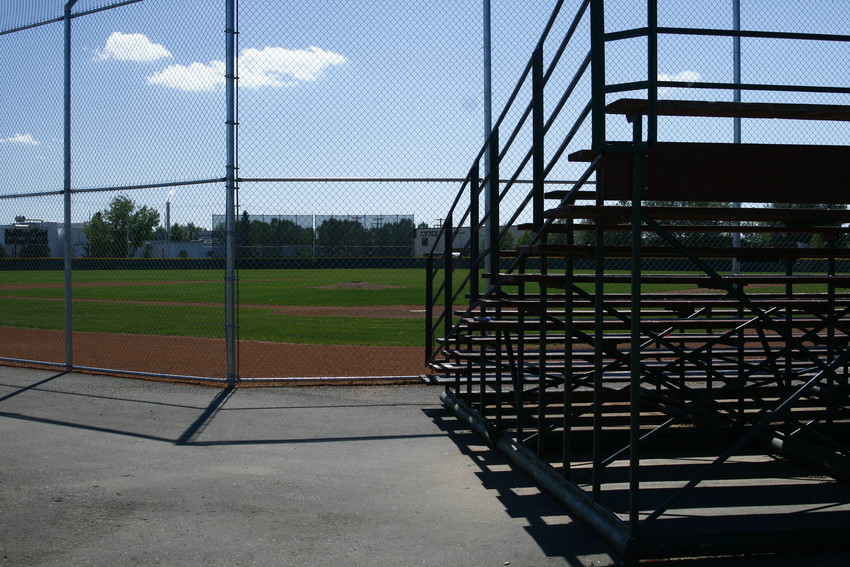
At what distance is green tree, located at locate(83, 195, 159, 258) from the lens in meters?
12.8

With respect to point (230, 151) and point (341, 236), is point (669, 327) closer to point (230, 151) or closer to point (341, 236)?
point (230, 151)

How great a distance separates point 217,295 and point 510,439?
26269mm

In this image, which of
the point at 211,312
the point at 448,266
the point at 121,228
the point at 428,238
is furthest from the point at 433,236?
the point at 448,266

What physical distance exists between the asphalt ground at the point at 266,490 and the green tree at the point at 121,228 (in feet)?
14.9

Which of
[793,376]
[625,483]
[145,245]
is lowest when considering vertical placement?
[625,483]

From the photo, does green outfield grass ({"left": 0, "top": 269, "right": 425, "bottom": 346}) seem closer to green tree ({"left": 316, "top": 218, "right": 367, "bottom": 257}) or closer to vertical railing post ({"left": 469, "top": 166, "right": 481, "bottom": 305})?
green tree ({"left": 316, "top": 218, "right": 367, "bottom": 257})

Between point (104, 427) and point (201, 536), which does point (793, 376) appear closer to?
point (201, 536)

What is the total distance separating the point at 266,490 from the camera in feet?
18.2

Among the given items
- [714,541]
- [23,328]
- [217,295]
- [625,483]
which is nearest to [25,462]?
[625,483]

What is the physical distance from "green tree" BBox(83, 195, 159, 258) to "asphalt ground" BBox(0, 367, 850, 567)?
178 inches

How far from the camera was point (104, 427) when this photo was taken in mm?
7547

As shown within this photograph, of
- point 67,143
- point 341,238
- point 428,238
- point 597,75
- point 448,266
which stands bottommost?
point 448,266

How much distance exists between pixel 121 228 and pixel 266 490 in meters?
9.22

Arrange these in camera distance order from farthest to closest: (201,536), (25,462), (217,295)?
1. (217,295)
2. (25,462)
3. (201,536)
